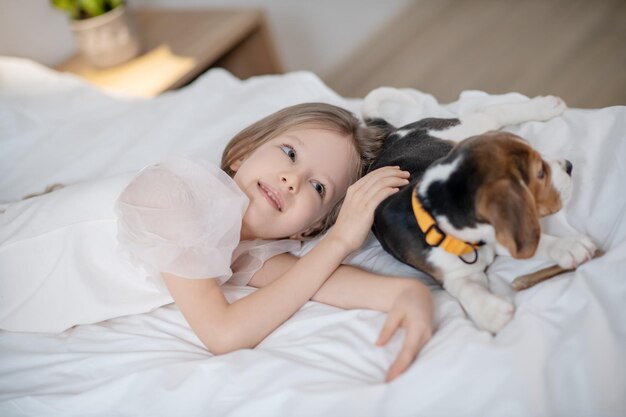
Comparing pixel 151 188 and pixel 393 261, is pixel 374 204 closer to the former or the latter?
pixel 393 261

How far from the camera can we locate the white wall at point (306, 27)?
8.61ft

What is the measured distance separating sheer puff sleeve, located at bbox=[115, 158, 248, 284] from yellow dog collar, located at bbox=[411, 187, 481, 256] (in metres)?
0.41

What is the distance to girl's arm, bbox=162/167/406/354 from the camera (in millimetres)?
1183

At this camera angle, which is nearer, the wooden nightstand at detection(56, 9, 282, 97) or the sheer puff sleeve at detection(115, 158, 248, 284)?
the sheer puff sleeve at detection(115, 158, 248, 284)

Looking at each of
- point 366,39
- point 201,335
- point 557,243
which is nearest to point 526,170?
point 557,243

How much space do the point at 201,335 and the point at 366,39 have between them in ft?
9.76

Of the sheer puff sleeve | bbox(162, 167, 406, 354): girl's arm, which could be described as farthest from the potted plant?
bbox(162, 167, 406, 354): girl's arm

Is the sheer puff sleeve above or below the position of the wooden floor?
above

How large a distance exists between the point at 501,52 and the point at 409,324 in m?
2.55

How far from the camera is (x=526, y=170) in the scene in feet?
3.43

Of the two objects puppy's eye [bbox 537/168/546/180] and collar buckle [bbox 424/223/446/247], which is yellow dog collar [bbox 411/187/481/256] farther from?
puppy's eye [bbox 537/168/546/180]

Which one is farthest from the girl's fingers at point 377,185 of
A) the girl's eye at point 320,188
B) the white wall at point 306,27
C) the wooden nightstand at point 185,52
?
the white wall at point 306,27

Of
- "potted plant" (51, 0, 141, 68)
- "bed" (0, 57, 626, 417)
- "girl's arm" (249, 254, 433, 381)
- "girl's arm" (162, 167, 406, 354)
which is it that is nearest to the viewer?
"bed" (0, 57, 626, 417)

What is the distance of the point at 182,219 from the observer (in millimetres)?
1249
